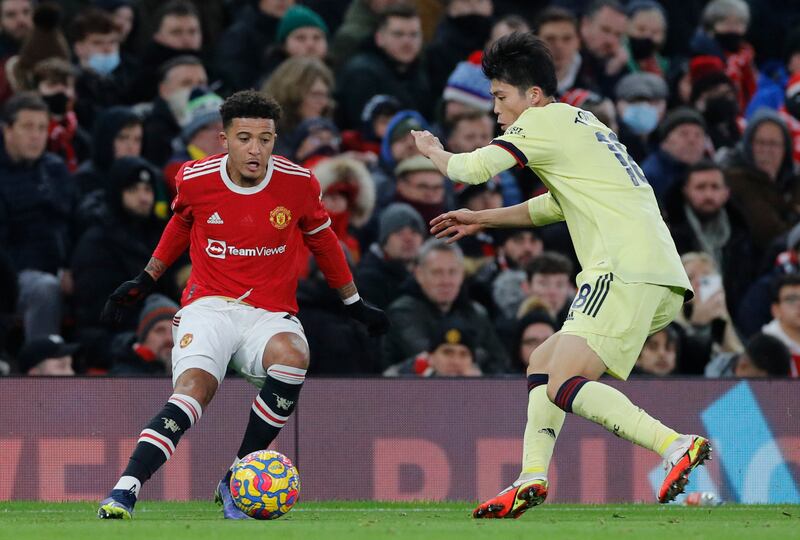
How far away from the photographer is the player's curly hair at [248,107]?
843 centimetres

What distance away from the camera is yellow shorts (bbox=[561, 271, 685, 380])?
7.63 metres

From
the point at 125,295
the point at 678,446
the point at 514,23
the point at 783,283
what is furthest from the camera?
the point at 514,23

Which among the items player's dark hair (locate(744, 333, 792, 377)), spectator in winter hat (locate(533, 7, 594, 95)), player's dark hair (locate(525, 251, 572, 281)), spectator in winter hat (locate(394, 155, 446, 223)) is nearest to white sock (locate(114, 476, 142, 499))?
player's dark hair (locate(525, 251, 572, 281))

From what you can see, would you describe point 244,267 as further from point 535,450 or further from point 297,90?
point 297,90

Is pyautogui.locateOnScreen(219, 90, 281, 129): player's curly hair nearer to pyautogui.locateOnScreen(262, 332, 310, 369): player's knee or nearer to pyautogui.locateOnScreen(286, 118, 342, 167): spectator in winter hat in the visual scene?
pyautogui.locateOnScreen(262, 332, 310, 369): player's knee

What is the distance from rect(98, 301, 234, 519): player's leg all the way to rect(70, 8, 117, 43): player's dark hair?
5679 millimetres

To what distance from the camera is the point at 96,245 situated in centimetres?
1160

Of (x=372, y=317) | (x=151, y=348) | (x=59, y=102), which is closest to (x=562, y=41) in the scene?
(x=59, y=102)

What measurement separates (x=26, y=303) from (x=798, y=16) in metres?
9.31

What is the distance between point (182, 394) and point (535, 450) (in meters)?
1.76

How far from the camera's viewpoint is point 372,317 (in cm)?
908

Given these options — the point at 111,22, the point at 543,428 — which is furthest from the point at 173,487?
the point at 111,22

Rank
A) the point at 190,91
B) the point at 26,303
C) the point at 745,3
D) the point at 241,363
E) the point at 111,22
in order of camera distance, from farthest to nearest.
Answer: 1. the point at 745,3
2. the point at 111,22
3. the point at 190,91
4. the point at 26,303
5. the point at 241,363

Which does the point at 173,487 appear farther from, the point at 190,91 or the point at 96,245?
the point at 190,91
